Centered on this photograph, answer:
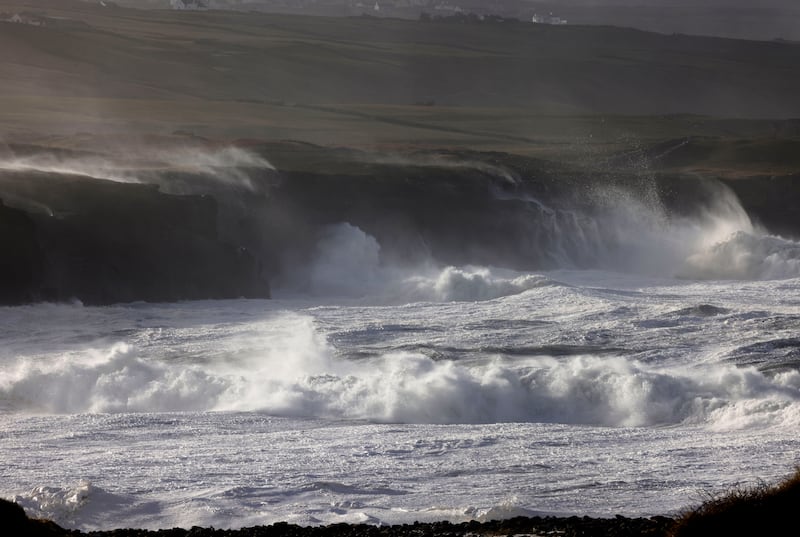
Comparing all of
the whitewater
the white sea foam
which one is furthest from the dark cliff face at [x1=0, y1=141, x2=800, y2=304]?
the white sea foam

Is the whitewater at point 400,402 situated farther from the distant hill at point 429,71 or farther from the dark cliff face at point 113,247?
the distant hill at point 429,71

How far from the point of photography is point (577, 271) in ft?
159

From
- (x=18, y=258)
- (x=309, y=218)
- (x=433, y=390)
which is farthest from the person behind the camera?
(x=309, y=218)

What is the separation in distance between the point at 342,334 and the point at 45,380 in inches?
332

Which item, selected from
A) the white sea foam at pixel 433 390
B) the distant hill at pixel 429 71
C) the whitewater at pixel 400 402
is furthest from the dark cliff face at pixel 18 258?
the distant hill at pixel 429 71

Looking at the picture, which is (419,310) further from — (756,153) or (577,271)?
(756,153)

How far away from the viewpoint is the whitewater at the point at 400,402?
1752cm

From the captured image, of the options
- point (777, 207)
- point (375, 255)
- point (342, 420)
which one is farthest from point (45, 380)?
point (777, 207)

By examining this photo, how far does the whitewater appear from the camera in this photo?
17516 mm

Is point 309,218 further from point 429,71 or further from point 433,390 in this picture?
point 429,71

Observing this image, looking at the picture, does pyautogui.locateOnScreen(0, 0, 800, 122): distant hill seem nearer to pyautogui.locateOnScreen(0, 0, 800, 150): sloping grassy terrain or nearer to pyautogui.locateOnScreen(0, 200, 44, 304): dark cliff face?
pyautogui.locateOnScreen(0, 0, 800, 150): sloping grassy terrain

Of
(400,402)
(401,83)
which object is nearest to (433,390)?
(400,402)

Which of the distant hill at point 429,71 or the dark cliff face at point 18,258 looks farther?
the distant hill at point 429,71

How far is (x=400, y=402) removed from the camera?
79.7 feet
